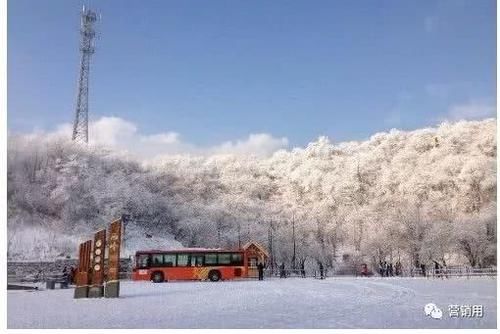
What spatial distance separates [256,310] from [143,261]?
8.62 metres

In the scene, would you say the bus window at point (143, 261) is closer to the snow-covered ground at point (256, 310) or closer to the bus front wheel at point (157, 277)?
the bus front wheel at point (157, 277)

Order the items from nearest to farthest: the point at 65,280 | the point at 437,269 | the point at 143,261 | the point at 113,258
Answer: the point at 113,258 < the point at 65,280 < the point at 437,269 < the point at 143,261

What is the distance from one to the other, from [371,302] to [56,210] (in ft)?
30.5

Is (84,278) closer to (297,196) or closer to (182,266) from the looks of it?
(182,266)

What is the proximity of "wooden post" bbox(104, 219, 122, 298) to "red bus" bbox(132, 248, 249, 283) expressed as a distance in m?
5.53

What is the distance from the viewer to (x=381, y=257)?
19.9 metres

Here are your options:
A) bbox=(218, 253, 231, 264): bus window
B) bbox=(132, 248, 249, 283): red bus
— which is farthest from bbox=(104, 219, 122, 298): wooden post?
bbox=(218, 253, 231, 264): bus window

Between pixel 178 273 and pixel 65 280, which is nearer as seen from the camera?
pixel 65 280

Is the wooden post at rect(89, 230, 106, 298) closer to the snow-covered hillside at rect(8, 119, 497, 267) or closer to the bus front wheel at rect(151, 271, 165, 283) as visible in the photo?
the snow-covered hillside at rect(8, 119, 497, 267)

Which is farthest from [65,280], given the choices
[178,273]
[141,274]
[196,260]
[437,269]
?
[437,269]

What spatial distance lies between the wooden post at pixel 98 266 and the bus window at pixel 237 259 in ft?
20.0

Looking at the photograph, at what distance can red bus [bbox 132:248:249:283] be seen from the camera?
16469 mm

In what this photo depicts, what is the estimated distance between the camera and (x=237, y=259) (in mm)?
16719

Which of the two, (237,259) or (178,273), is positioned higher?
(237,259)
